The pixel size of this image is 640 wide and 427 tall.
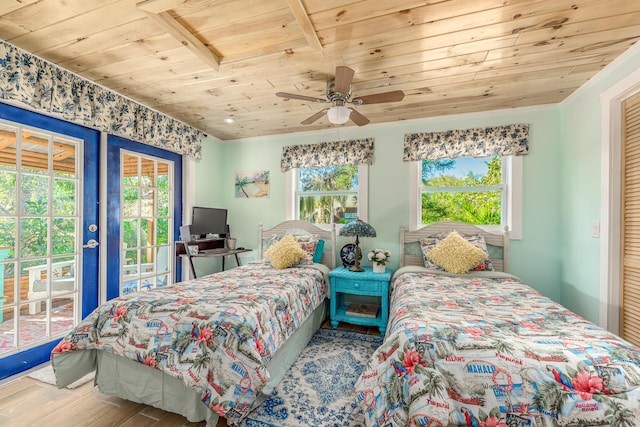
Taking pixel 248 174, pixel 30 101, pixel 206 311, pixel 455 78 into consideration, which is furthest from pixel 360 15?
pixel 248 174

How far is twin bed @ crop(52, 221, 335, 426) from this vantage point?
4.96ft

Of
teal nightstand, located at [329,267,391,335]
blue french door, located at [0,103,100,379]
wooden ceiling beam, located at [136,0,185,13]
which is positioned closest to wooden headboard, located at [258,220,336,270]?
teal nightstand, located at [329,267,391,335]

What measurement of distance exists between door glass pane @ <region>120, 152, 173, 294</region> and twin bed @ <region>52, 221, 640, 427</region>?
127cm

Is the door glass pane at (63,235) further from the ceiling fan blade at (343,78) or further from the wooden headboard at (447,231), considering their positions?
the wooden headboard at (447,231)

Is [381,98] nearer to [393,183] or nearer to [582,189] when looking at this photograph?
[393,183]

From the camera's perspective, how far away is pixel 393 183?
345 cm

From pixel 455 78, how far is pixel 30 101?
338cm

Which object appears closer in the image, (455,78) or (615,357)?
(615,357)

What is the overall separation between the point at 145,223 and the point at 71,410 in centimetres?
187

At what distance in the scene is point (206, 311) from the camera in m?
1.66

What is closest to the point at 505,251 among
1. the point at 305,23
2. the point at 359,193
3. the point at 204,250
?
the point at 359,193

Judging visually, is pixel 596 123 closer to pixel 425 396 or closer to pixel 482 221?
pixel 482 221

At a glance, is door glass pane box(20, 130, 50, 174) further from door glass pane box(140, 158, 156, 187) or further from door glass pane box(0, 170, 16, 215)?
door glass pane box(140, 158, 156, 187)

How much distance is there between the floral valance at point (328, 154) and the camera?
11.5ft
